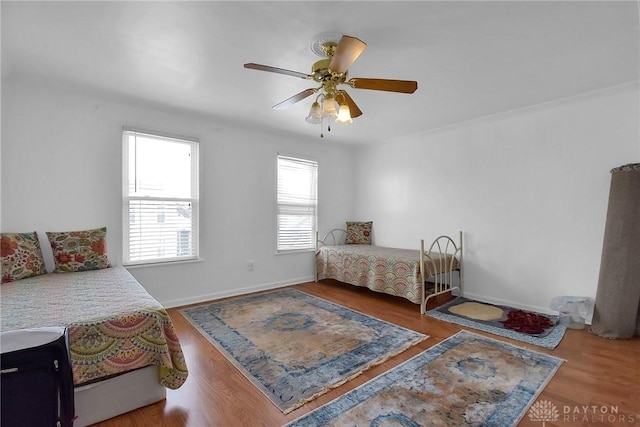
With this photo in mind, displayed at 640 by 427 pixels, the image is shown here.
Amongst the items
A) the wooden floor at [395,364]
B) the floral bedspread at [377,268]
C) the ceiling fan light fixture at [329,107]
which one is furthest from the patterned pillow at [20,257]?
the floral bedspread at [377,268]

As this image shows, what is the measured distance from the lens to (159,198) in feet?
11.4

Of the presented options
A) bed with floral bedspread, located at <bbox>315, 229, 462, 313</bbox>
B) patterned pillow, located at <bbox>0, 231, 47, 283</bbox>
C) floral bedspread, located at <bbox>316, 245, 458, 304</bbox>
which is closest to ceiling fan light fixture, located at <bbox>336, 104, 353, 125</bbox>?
bed with floral bedspread, located at <bbox>315, 229, 462, 313</bbox>

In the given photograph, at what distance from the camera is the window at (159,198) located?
3309 millimetres

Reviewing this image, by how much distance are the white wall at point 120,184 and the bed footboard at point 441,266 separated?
193cm

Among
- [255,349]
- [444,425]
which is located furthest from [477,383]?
[255,349]

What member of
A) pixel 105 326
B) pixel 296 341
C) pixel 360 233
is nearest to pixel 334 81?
pixel 105 326

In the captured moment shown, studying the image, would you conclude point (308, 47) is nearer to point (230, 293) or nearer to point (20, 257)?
point (20, 257)

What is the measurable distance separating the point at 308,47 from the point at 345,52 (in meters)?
0.55

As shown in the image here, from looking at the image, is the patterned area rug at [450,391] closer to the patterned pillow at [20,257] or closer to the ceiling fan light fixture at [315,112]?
the ceiling fan light fixture at [315,112]

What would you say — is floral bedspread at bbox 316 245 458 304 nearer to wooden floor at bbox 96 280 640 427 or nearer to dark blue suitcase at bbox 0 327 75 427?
wooden floor at bbox 96 280 640 427

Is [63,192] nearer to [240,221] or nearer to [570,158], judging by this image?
[240,221]

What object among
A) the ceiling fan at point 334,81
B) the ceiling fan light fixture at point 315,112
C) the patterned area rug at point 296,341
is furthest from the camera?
the ceiling fan light fixture at point 315,112

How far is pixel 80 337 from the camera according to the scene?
1.52 meters

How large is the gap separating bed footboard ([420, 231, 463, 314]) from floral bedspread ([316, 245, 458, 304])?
0.02m
